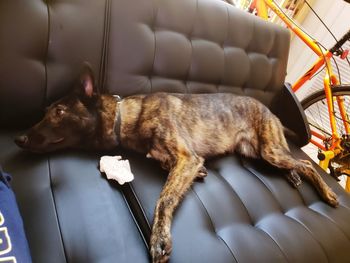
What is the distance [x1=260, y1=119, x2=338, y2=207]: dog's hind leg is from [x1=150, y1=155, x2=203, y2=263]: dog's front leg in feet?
1.72

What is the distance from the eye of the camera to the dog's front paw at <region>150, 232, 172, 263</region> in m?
0.87

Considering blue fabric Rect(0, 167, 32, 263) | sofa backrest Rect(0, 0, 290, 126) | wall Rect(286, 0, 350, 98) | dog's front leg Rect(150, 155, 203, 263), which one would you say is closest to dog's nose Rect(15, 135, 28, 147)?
sofa backrest Rect(0, 0, 290, 126)

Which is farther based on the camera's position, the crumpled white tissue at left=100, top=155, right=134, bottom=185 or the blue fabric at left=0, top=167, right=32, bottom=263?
the crumpled white tissue at left=100, top=155, right=134, bottom=185

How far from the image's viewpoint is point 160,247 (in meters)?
0.88

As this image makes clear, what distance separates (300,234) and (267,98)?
1.15m

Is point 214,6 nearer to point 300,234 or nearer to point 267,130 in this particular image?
point 267,130

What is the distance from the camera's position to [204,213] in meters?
1.08

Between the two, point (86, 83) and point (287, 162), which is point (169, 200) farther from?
point (287, 162)

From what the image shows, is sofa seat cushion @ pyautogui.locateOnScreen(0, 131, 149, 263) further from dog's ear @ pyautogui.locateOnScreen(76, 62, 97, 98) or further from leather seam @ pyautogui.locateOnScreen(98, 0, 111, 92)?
leather seam @ pyautogui.locateOnScreen(98, 0, 111, 92)

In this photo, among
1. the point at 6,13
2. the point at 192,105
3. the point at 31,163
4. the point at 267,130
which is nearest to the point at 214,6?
the point at 192,105

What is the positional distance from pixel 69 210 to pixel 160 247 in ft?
1.16

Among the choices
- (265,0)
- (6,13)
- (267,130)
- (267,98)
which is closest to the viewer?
(6,13)

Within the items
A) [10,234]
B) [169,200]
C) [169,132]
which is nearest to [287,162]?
[169,132]

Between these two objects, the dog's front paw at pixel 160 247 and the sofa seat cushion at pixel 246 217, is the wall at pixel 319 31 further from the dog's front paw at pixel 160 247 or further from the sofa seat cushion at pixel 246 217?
the dog's front paw at pixel 160 247
